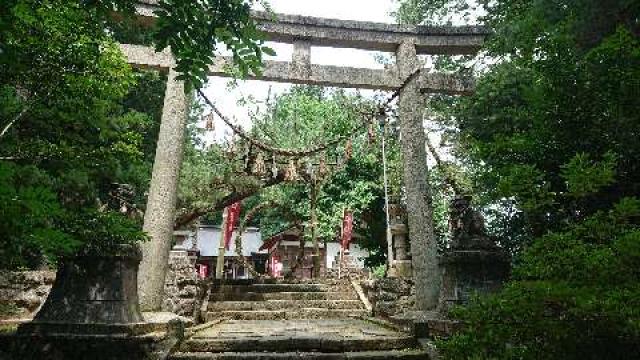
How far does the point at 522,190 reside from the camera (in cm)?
354

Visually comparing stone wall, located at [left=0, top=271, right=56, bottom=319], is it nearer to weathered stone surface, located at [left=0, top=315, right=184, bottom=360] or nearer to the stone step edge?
weathered stone surface, located at [left=0, top=315, right=184, bottom=360]

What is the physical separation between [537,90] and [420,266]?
4.99m

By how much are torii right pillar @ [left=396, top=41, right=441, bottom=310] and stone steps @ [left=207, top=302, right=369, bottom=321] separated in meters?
2.73

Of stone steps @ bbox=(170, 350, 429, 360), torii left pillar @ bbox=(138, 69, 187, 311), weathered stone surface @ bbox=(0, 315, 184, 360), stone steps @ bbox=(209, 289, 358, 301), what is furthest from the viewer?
stone steps @ bbox=(209, 289, 358, 301)

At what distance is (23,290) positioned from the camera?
26.4 feet

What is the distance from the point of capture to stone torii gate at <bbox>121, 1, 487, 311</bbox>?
7.83m

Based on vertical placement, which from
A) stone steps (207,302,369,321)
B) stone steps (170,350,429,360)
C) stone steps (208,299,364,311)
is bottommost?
stone steps (170,350,429,360)

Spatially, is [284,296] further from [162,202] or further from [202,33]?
[202,33]

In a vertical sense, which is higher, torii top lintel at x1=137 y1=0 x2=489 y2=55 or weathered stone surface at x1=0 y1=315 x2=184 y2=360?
torii top lintel at x1=137 y1=0 x2=489 y2=55

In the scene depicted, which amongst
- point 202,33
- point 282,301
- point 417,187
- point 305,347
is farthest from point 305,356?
point 282,301

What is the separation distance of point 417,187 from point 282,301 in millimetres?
5171

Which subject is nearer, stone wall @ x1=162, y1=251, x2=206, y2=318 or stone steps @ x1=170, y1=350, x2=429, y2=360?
stone steps @ x1=170, y1=350, x2=429, y2=360

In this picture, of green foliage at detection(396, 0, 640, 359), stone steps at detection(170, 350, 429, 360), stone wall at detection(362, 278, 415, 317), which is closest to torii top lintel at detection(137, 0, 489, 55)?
green foliage at detection(396, 0, 640, 359)

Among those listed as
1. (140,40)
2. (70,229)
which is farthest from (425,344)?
(140,40)
